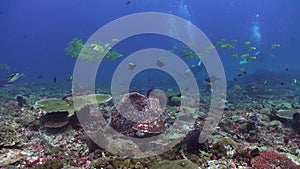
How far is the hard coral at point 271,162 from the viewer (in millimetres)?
6188

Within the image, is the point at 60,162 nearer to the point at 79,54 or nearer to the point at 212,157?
the point at 212,157

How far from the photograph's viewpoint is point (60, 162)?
6.03 metres

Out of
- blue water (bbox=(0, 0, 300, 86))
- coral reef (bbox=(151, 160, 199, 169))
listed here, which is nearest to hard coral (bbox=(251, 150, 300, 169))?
coral reef (bbox=(151, 160, 199, 169))

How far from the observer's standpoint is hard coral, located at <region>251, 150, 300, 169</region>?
6.19 metres

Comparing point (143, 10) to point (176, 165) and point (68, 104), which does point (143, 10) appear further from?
point (176, 165)

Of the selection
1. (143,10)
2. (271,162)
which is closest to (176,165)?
(271,162)

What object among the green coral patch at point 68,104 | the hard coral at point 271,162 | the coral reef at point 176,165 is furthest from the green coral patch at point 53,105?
the hard coral at point 271,162

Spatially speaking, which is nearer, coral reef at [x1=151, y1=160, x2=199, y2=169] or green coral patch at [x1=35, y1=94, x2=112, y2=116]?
coral reef at [x1=151, y1=160, x2=199, y2=169]

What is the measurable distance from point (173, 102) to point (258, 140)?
577 cm

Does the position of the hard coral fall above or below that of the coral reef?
above

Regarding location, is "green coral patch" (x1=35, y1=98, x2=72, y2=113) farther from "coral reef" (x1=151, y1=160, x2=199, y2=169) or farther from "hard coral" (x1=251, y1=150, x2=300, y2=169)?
"hard coral" (x1=251, y1=150, x2=300, y2=169)

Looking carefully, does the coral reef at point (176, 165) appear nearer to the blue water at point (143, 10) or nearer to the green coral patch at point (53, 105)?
the green coral patch at point (53, 105)

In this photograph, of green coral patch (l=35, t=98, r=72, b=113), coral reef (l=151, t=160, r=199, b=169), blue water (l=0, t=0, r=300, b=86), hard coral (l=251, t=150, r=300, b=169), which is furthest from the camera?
blue water (l=0, t=0, r=300, b=86)

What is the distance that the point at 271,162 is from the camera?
Answer: 20.7 ft
